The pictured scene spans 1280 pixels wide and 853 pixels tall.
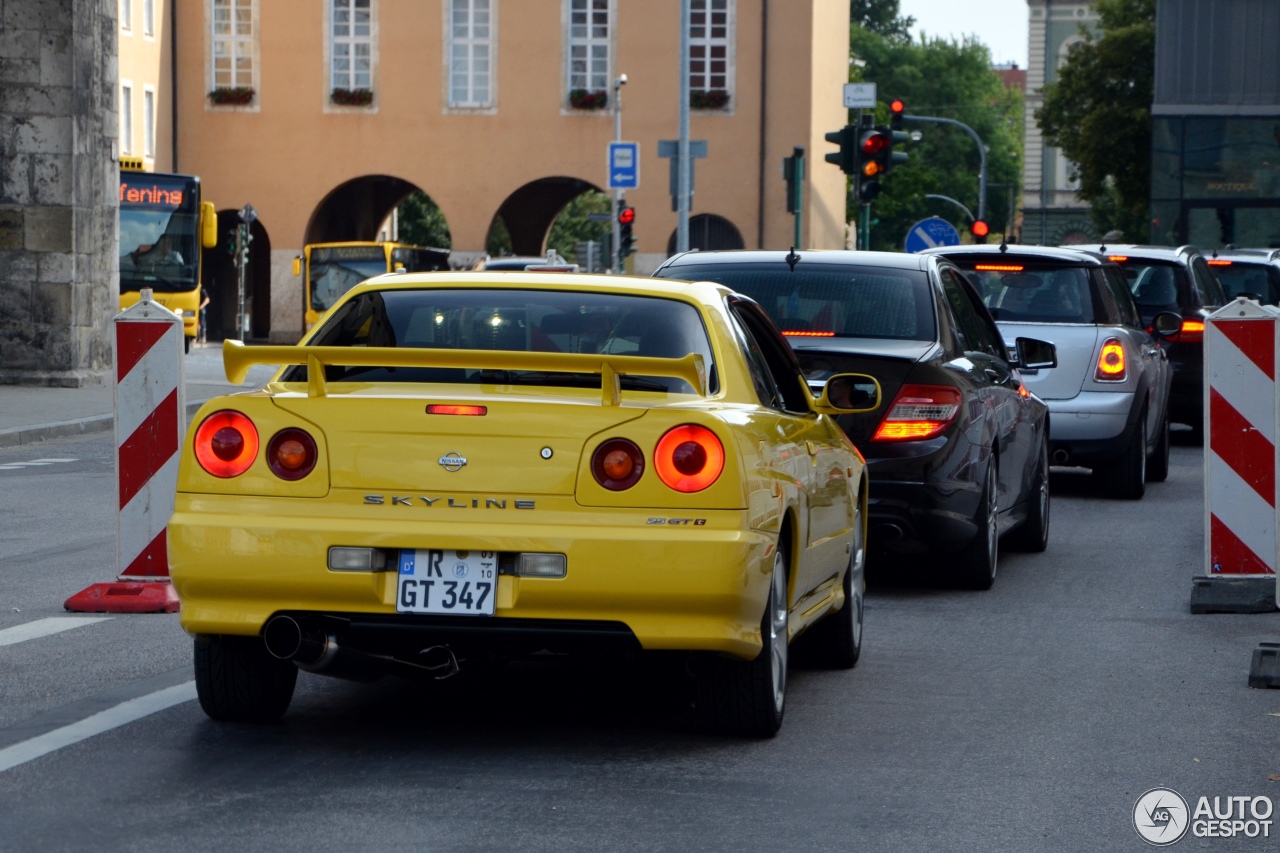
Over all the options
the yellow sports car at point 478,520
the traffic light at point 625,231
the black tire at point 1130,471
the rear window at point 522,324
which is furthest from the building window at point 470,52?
the yellow sports car at point 478,520

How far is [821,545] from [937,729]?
2.62 ft

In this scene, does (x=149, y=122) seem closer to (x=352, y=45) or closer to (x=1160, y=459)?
(x=352, y=45)

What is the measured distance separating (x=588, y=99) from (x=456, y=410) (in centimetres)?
4851

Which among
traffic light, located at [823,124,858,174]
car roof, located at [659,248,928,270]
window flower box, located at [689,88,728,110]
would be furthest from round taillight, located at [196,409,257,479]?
window flower box, located at [689,88,728,110]

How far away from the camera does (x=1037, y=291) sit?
1483 centimetres

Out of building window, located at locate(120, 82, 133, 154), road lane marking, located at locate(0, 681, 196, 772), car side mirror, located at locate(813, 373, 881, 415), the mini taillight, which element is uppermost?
building window, located at locate(120, 82, 133, 154)

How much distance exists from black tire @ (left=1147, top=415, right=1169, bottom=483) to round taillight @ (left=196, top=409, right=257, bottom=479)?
11619 mm

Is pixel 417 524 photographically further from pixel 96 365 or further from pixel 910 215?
pixel 910 215

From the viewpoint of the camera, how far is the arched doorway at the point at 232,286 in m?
57.9

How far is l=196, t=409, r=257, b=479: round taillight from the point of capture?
6000mm

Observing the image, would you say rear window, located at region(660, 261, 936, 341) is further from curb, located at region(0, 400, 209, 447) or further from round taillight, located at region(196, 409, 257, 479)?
curb, located at region(0, 400, 209, 447)

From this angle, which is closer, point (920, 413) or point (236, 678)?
point (236, 678)

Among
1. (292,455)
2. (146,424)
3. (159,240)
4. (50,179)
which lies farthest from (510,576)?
(159,240)
